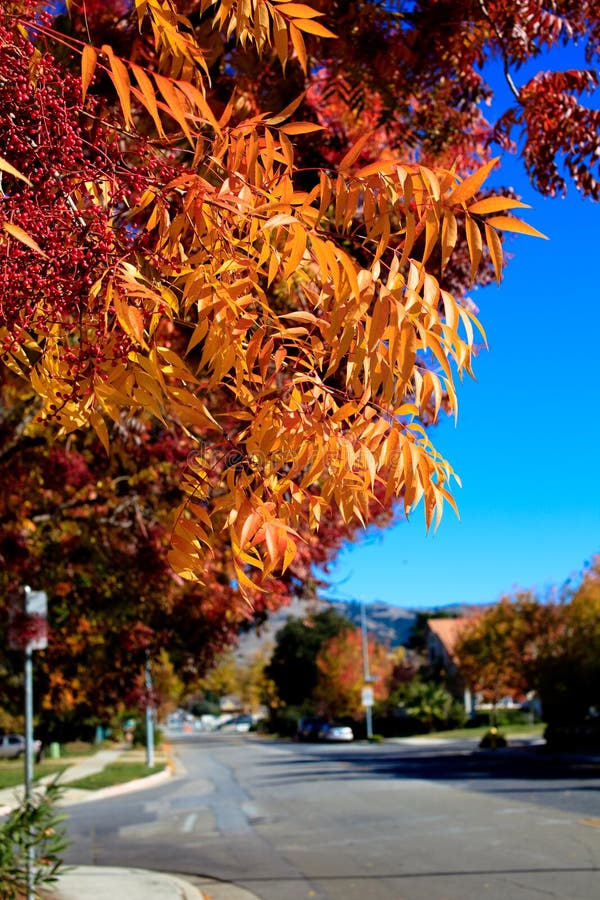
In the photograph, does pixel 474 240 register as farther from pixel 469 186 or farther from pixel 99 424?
pixel 99 424

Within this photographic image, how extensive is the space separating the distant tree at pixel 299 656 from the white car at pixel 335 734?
14.5 meters

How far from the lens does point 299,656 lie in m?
87.4

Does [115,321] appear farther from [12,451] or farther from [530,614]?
[530,614]

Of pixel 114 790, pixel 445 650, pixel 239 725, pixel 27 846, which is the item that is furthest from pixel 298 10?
pixel 239 725

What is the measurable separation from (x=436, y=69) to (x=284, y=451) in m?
5.60

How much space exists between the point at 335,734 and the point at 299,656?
72.8 feet

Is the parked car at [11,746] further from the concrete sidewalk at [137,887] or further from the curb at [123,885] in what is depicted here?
the concrete sidewalk at [137,887]

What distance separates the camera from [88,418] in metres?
3.41

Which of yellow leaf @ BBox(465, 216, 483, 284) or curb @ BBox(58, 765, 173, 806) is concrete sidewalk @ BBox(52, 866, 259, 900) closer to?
yellow leaf @ BBox(465, 216, 483, 284)

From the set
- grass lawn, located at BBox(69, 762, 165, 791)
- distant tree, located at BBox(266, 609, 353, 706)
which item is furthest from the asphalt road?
distant tree, located at BBox(266, 609, 353, 706)

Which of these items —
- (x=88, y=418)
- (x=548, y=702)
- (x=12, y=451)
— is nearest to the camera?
(x=88, y=418)

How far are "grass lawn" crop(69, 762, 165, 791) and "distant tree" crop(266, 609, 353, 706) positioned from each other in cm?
4694

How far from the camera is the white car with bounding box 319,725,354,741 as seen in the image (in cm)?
6469

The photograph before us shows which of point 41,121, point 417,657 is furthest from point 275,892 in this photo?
point 417,657
